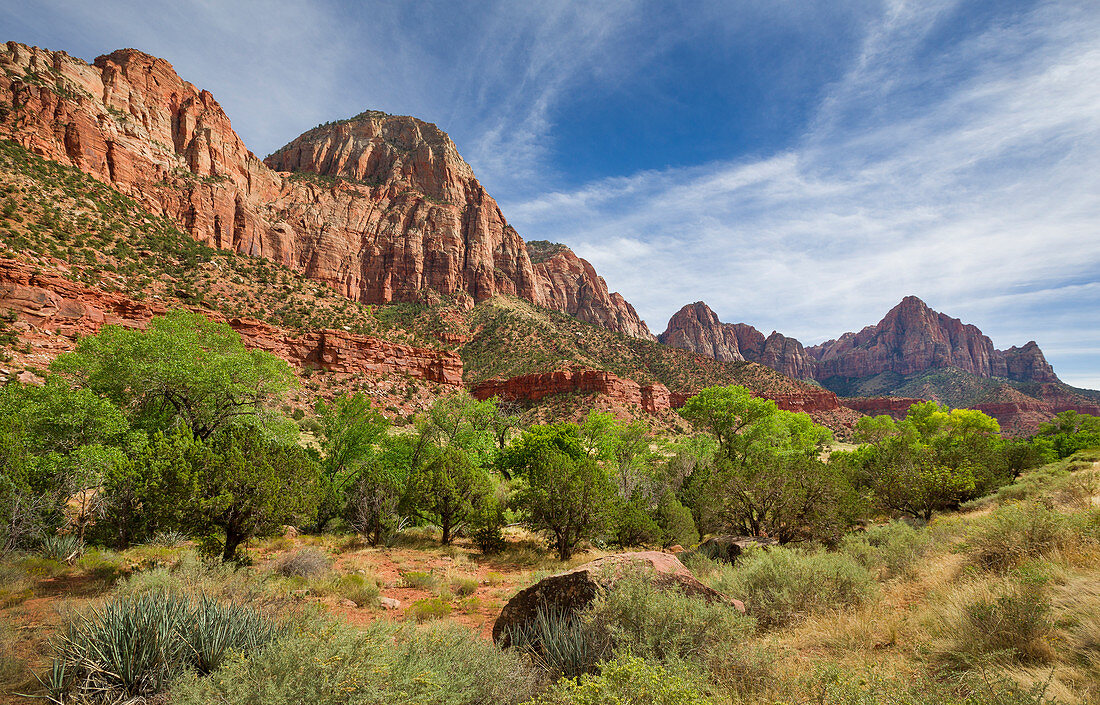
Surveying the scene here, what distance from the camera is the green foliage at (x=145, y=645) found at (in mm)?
4387

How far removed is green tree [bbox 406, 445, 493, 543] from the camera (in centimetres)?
1570

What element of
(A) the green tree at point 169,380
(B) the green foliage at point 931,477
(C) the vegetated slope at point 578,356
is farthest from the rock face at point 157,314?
(B) the green foliage at point 931,477

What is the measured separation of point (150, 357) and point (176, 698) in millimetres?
17584

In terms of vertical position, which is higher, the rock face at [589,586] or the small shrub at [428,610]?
the rock face at [589,586]

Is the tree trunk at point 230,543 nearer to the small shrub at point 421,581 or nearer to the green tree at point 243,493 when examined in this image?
the green tree at point 243,493

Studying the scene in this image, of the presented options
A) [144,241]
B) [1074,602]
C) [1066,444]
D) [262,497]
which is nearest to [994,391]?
[1066,444]

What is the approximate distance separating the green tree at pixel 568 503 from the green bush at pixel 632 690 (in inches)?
413

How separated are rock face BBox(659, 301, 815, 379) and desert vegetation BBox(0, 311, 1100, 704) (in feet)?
508

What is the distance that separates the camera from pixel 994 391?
101938 mm

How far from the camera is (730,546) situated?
10.9m

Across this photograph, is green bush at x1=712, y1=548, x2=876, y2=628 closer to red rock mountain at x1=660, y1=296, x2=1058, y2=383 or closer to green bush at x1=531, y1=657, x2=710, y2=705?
green bush at x1=531, y1=657, x2=710, y2=705

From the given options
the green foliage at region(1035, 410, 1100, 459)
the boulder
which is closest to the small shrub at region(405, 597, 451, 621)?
the boulder

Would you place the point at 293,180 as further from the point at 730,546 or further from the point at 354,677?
the point at 354,677

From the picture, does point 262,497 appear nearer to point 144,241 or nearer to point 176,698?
point 176,698
